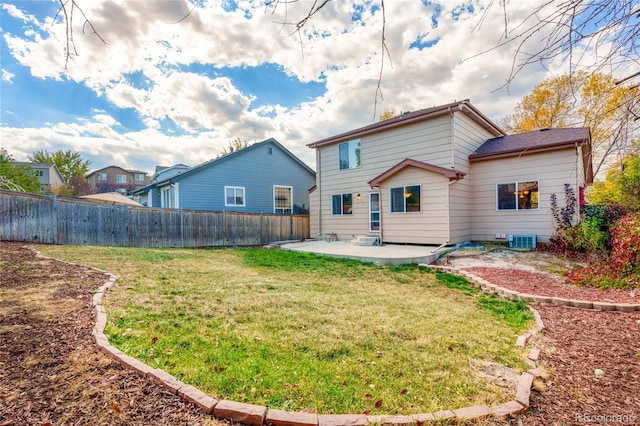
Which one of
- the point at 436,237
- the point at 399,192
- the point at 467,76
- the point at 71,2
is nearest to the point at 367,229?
the point at 399,192

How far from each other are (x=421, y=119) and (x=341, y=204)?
498 cm

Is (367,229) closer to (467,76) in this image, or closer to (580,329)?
(580,329)

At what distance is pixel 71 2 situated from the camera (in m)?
1.69

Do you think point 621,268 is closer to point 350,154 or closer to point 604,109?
point 604,109

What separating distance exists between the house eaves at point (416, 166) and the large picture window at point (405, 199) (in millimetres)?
637

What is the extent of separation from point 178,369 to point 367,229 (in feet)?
34.4

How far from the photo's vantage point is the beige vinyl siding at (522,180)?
9234mm

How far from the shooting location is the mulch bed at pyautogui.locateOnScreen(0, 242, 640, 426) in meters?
1.82

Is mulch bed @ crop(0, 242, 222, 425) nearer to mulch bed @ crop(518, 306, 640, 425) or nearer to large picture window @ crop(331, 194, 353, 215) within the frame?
mulch bed @ crop(518, 306, 640, 425)

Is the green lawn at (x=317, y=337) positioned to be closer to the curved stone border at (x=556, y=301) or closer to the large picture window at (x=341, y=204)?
the curved stone border at (x=556, y=301)

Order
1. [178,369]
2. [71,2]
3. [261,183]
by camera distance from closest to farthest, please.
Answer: [71,2]
[178,369]
[261,183]

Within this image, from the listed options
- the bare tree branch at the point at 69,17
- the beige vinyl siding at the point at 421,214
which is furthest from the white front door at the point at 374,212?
the bare tree branch at the point at 69,17

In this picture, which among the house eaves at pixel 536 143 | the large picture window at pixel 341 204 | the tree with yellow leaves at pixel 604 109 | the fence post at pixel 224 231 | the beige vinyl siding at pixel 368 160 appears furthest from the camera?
the fence post at pixel 224 231

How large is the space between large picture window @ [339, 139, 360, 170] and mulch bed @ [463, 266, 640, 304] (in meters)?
7.20
